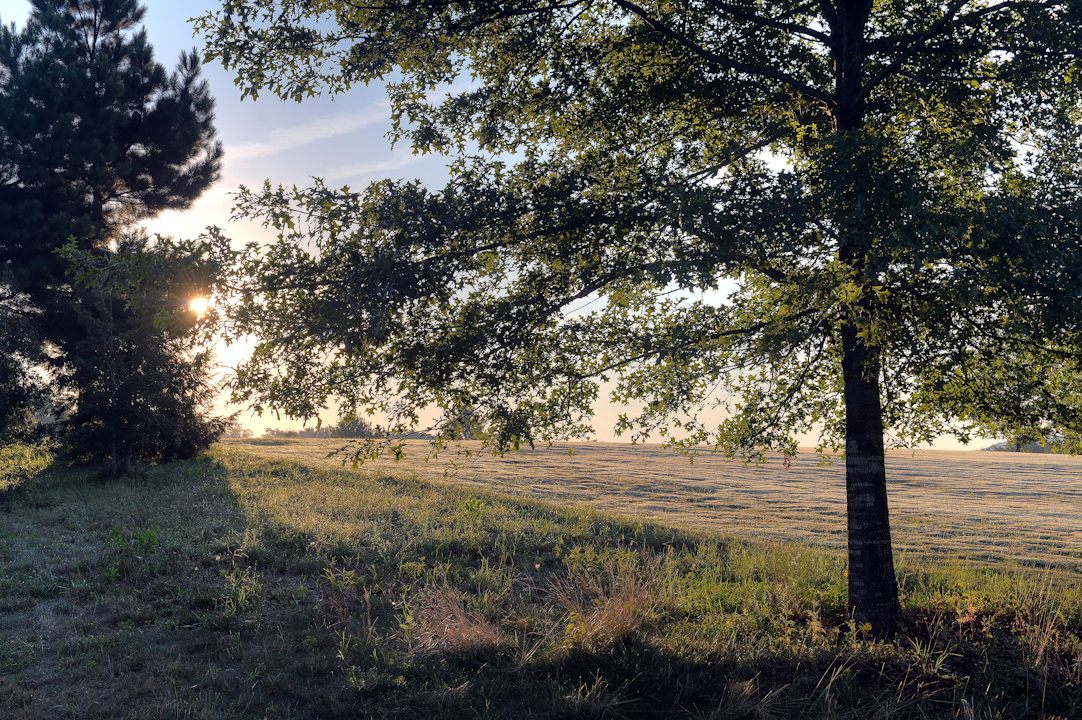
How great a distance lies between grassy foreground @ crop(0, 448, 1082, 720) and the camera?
21.9ft

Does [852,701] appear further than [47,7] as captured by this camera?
No

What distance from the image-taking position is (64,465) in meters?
25.6

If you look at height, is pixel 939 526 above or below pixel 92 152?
below

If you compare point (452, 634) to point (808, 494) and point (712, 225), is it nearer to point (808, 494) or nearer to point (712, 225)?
point (712, 225)

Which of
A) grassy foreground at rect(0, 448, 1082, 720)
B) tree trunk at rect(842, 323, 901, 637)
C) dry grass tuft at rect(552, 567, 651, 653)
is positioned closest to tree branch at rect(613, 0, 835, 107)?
tree trunk at rect(842, 323, 901, 637)

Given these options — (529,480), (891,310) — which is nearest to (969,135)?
(891,310)

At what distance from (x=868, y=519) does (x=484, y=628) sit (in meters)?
5.35

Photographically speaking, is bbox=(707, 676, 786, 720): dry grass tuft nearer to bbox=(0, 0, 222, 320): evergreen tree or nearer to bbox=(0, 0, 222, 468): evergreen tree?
bbox=(0, 0, 222, 468): evergreen tree

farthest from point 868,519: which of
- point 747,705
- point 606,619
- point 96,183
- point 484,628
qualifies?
point 96,183

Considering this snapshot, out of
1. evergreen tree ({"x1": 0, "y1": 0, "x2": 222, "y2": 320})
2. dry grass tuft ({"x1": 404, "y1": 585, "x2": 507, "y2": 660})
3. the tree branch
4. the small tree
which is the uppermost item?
evergreen tree ({"x1": 0, "y1": 0, "x2": 222, "y2": 320})

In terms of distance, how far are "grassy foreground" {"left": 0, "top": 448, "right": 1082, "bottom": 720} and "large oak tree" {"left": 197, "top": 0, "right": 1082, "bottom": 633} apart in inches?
70.2

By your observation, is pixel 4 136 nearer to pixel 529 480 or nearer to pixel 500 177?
pixel 529 480

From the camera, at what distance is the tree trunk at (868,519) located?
8.90 m

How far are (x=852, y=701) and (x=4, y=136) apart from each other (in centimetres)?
2981
